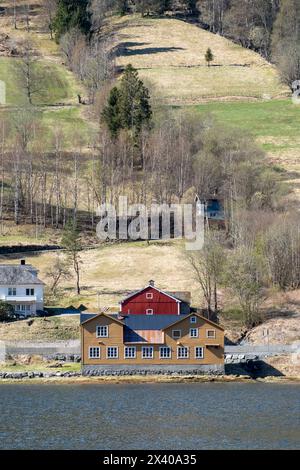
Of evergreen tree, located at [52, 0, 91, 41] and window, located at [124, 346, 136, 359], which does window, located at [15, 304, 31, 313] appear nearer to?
window, located at [124, 346, 136, 359]

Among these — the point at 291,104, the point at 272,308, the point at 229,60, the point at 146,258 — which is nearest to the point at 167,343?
the point at 272,308

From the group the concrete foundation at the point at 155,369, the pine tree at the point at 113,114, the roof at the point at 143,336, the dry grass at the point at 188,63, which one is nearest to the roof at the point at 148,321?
the roof at the point at 143,336

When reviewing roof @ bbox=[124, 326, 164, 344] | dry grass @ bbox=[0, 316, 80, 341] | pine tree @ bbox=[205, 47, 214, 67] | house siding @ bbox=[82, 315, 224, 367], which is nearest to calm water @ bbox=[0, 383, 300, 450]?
house siding @ bbox=[82, 315, 224, 367]

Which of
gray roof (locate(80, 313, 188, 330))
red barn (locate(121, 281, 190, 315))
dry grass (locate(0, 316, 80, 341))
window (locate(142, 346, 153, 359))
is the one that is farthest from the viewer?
red barn (locate(121, 281, 190, 315))

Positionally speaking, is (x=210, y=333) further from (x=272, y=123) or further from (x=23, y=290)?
(x=272, y=123)

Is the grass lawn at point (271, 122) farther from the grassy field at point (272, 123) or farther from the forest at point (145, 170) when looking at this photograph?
the forest at point (145, 170)

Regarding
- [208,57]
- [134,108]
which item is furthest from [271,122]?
[208,57]

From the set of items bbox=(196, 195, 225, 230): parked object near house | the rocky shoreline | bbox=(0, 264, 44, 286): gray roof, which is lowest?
the rocky shoreline
